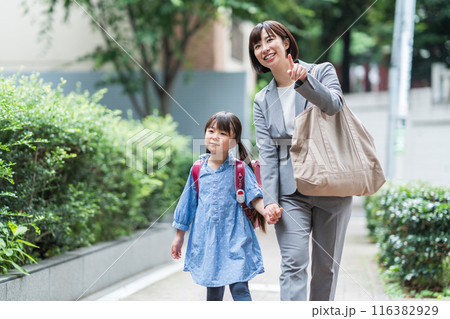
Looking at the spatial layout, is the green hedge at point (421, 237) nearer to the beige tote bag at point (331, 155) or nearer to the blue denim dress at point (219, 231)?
the beige tote bag at point (331, 155)

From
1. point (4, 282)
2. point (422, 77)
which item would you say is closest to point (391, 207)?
point (4, 282)

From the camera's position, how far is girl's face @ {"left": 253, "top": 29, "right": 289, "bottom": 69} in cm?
334

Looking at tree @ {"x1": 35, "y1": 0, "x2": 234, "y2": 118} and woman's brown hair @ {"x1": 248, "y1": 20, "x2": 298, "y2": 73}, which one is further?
tree @ {"x1": 35, "y1": 0, "x2": 234, "y2": 118}

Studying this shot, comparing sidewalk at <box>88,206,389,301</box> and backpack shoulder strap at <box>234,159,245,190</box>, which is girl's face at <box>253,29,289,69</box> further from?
sidewalk at <box>88,206,389,301</box>

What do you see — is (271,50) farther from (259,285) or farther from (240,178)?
(259,285)

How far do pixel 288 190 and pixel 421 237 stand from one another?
94.5 inches

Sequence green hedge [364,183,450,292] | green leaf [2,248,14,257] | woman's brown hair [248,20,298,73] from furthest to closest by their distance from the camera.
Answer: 1. green hedge [364,183,450,292]
2. green leaf [2,248,14,257]
3. woman's brown hair [248,20,298,73]

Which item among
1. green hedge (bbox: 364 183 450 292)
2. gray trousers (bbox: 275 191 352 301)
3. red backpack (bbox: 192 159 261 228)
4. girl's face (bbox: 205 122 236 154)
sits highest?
girl's face (bbox: 205 122 236 154)

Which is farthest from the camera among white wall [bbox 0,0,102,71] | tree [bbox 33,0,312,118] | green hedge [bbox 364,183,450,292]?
white wall [bbox 0,0,102,71]

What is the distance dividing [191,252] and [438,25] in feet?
59.2

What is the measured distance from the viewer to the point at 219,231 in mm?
3461

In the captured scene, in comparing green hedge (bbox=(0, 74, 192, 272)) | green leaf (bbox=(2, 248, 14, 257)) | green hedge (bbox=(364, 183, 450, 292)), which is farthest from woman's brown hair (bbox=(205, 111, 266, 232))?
green hedge (bbox=(364, 183, 450, 292))

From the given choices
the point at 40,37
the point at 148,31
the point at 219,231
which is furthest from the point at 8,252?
the point at 40,37

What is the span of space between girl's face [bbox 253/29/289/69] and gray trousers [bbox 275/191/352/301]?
2.61 feet
